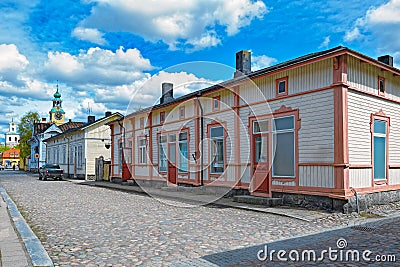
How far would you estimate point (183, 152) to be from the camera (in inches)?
759

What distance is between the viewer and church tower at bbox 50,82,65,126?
72562 millimetres

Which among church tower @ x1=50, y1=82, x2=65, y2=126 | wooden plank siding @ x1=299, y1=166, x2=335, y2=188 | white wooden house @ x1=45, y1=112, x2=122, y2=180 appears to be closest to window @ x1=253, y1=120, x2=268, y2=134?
wooden plank siding @ x1=299, y1=166, x2=335, y2=188

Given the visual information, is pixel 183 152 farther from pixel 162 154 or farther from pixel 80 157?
pixel 80 157

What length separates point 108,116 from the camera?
35.4 metres

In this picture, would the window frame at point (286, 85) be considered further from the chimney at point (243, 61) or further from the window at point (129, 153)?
the window at point (129, 153)

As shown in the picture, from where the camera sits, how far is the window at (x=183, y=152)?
18.8 metres

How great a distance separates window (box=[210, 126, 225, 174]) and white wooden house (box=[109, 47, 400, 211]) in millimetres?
41

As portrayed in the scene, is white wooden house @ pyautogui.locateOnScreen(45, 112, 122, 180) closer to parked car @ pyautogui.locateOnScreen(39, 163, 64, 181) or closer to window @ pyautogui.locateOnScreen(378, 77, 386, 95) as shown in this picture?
parked car @ pyautogui.locateOnScreen(39, 163, 64, 181)

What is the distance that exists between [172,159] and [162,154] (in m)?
1.09

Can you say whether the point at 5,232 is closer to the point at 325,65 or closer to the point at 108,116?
the point at 325,65

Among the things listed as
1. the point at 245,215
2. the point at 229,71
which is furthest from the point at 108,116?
the point at 245,215

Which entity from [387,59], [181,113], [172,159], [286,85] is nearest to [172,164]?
[172,159]

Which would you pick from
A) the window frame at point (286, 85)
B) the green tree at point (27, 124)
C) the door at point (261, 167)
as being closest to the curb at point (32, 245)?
the door at point (261, 167)

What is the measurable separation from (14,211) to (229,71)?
8.21 metres
